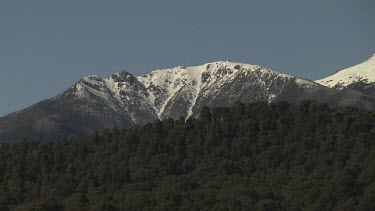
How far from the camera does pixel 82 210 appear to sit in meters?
200

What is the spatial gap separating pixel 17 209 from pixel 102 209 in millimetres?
16242

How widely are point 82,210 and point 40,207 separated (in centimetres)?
1172

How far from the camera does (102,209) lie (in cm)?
19750

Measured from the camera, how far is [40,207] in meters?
190

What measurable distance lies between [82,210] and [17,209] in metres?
12.8

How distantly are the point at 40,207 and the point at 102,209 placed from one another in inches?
517

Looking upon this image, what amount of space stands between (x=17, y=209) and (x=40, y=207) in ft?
23.7

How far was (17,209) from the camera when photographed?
195375 millimetres

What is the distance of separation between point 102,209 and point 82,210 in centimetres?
470
